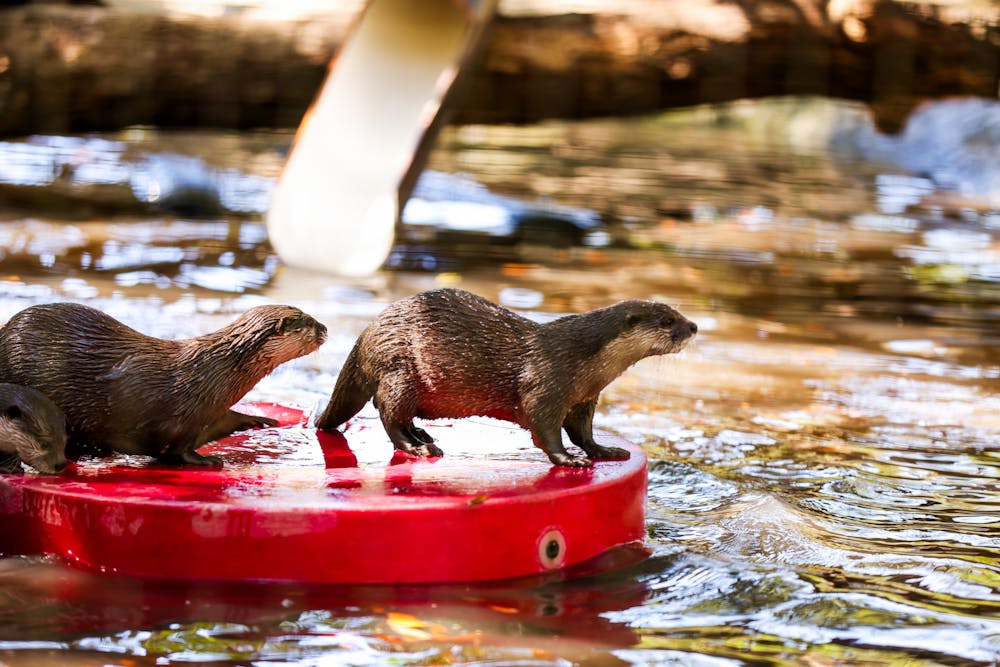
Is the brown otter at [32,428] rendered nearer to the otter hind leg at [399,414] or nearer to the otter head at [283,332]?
the otter head at [283,332]

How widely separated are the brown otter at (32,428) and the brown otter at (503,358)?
745mm

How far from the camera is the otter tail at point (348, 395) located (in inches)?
133

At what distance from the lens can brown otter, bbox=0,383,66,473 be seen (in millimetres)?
2875

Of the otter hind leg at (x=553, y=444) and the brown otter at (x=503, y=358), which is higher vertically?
the brown otter at (x=503, y=358)

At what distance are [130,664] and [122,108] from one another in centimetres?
636

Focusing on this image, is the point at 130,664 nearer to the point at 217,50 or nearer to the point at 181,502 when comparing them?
the point at 181,502

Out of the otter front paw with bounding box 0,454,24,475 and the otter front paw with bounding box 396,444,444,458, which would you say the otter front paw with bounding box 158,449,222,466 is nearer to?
the otter front paw with bounding box 0,454,24,475

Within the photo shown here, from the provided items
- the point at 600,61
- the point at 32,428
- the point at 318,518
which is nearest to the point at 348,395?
the point at 318,518

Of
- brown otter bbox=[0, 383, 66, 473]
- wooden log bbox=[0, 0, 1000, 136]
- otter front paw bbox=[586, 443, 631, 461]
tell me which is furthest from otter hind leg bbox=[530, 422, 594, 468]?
wooden log bbox=[0, 0, 1000, 136]

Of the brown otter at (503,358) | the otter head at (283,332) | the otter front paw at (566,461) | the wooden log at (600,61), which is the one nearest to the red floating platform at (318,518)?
the otter front paw at (566,461)

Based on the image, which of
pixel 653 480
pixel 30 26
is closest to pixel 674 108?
pixel 30 26

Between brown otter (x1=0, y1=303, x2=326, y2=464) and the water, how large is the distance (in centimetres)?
35

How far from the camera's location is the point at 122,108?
8.21 meters

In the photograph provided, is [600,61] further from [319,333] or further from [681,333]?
[319,333]
